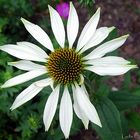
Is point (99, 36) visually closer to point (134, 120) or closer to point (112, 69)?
point (112, 69)

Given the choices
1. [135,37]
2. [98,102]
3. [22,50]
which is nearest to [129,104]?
[98,102]

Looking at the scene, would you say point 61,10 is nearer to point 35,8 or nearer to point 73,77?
point 35,8

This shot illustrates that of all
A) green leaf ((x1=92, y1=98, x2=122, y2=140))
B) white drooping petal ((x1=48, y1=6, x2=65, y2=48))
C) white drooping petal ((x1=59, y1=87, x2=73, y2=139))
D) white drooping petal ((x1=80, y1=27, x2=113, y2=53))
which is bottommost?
green leaf ((x1=92, y1=98, x2=122, y2=140))

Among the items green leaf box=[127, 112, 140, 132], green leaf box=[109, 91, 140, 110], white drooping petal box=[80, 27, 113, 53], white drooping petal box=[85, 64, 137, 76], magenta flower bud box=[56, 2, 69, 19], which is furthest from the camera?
magenta flower bud box=[56, 2, 69, 19]

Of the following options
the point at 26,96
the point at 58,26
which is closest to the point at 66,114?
the point at 26,96

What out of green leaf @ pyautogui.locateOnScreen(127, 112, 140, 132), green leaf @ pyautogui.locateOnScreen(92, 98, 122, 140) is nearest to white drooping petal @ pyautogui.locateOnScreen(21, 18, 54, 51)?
green leaf @ pyautogui.locateOnScreen(92, 98, 122, 140)

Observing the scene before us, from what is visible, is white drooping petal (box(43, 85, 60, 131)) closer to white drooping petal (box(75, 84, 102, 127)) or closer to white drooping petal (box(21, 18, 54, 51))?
white drooping petal (box(75, 84, 102, 127))

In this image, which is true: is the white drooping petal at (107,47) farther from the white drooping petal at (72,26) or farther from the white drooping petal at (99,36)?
the white drooping petal at (72,26)

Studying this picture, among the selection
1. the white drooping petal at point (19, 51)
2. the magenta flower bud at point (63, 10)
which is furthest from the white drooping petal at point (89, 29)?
the magenta flower bud at point (63, 10)

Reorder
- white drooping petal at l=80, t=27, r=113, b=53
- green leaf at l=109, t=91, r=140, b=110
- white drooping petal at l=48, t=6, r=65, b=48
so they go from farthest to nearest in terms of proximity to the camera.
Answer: green leaf at l=109, t=91, r=140, b=110, white drooping petal at l=48, t=6, r=65, b=48, white drooping petal at l=80, t=27, r=113, b=53
